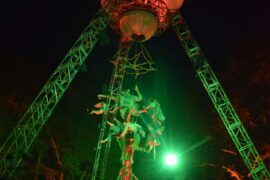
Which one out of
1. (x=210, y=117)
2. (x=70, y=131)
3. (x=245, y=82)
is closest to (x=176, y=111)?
(x=210, y=117)

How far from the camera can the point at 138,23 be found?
19.1 feet

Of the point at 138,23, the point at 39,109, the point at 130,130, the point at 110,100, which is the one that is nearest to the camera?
the point at 138,23

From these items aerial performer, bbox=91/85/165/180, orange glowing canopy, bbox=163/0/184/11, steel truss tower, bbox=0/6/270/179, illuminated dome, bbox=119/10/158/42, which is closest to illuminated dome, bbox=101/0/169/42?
illuminated dome, bbox=119/10/158/42

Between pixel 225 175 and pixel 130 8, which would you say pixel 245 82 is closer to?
pixel 225 175

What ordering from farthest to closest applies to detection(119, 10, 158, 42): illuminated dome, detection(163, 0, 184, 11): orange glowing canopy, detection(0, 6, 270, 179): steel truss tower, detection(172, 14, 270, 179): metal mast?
detection(172, 14, 270, 179): metal mast
detection(0, 6, 270, 179): steel truss tower
detection(163, 0, 184, 11): orange glowing canopy
detection(119, 10, 158, 42): illuminated dome

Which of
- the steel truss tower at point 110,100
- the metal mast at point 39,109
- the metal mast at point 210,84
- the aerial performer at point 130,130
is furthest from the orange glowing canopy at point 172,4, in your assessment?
the metal mast at point 39,109

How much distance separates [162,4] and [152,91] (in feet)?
34.0

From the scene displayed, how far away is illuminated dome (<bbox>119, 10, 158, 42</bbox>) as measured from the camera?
5824 mm

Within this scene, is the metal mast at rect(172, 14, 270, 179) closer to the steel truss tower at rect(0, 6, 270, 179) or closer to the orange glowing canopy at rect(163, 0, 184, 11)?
the steel truss tower at rect(0, 6, 270, 179)

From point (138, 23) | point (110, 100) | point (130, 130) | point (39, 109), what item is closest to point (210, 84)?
point (110, 100)

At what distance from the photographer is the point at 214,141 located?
42.9ft

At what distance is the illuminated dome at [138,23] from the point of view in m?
5.82

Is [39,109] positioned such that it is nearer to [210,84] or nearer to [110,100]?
[110,100]

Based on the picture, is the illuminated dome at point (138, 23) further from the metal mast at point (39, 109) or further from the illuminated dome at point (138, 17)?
the metal mast at point (39, 109)
